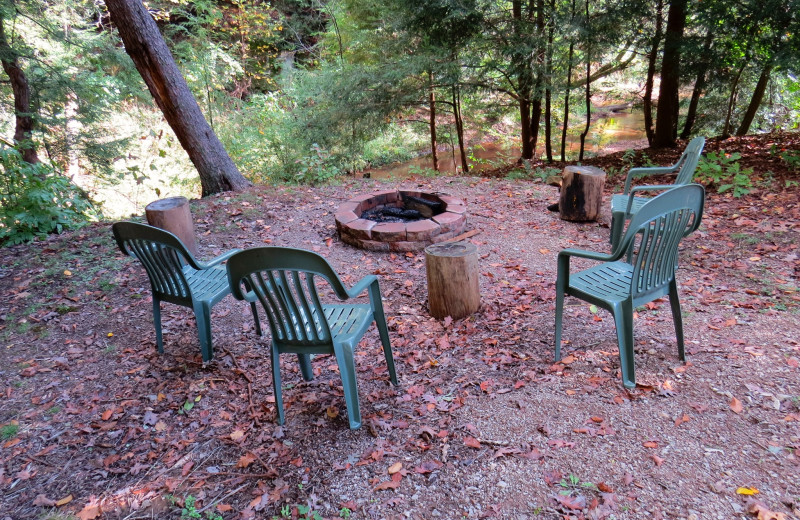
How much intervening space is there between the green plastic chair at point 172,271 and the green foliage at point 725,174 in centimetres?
548

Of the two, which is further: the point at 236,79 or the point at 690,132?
the point at 236,79

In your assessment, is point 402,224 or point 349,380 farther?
point 402,224

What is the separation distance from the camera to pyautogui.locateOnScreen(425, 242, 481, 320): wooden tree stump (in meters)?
3.11

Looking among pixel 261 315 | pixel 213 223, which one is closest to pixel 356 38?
pixel 213 223

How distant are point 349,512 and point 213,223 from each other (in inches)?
165

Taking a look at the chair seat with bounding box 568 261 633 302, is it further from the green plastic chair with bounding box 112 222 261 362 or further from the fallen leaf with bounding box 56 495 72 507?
the fallen leaf with bounding box 56 495 72 507

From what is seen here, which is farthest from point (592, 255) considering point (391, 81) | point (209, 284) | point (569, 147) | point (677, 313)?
point (569, 147)

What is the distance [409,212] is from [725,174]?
4.12 m

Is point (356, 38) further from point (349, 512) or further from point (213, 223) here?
point (349, 512)

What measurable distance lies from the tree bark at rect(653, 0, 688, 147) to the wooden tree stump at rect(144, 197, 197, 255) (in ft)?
21.9

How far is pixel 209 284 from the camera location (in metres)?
2.84

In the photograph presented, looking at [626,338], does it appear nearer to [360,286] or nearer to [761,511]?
[761,511]

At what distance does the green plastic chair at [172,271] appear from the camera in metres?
2.48

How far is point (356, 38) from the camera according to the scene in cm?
927
